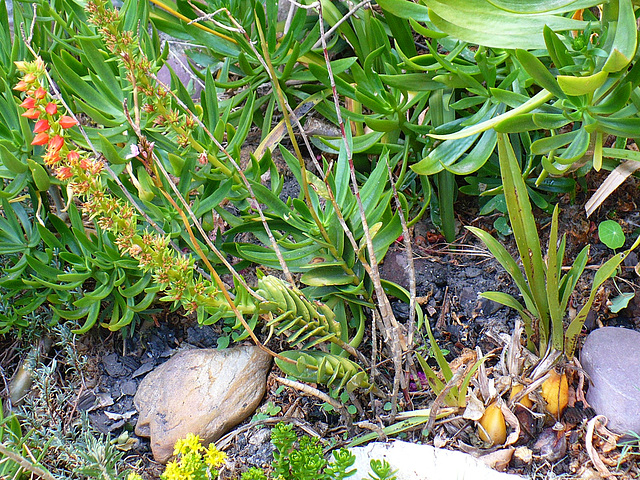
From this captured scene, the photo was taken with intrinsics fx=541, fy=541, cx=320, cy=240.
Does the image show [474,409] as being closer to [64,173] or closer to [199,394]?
[199,394]

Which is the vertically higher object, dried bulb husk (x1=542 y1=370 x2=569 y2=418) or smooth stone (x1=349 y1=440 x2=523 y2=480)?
dried bulb husk (x1=542 y1=370 x2=569 y2=418)

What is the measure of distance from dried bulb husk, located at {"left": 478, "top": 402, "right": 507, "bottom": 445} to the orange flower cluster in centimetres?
116

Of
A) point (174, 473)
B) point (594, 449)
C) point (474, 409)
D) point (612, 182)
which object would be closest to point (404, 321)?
point (474, 409)

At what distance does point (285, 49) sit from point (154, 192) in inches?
26.2

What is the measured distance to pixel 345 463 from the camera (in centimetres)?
128

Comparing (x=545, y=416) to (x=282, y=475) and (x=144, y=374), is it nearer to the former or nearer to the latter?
(x=282, y=475)

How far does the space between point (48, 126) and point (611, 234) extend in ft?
5.39

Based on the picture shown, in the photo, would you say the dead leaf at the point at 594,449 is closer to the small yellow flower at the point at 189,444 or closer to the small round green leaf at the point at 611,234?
the small round green leaf at the point at 611,234

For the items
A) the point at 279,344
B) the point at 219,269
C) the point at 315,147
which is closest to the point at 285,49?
the point at 315,147

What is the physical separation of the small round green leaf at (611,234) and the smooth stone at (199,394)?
1.18m

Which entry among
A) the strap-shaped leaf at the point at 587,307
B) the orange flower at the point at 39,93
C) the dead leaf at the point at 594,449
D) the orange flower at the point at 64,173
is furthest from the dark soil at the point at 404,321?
the orange flower at the point at 39,93

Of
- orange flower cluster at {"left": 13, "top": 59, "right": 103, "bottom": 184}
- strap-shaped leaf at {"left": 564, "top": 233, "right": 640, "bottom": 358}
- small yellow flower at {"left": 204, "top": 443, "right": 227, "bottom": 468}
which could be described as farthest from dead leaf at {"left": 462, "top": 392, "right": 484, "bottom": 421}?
orange flower cluster at {"left": 13, "top": 59, "right": 103, "bottom": 184}

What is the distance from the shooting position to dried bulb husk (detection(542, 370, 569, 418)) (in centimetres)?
149

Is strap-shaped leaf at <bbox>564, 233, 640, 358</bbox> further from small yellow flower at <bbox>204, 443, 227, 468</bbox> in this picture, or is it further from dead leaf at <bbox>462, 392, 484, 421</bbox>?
small yellow flower at <bbox>204, 443, 227, 468</bbox>
